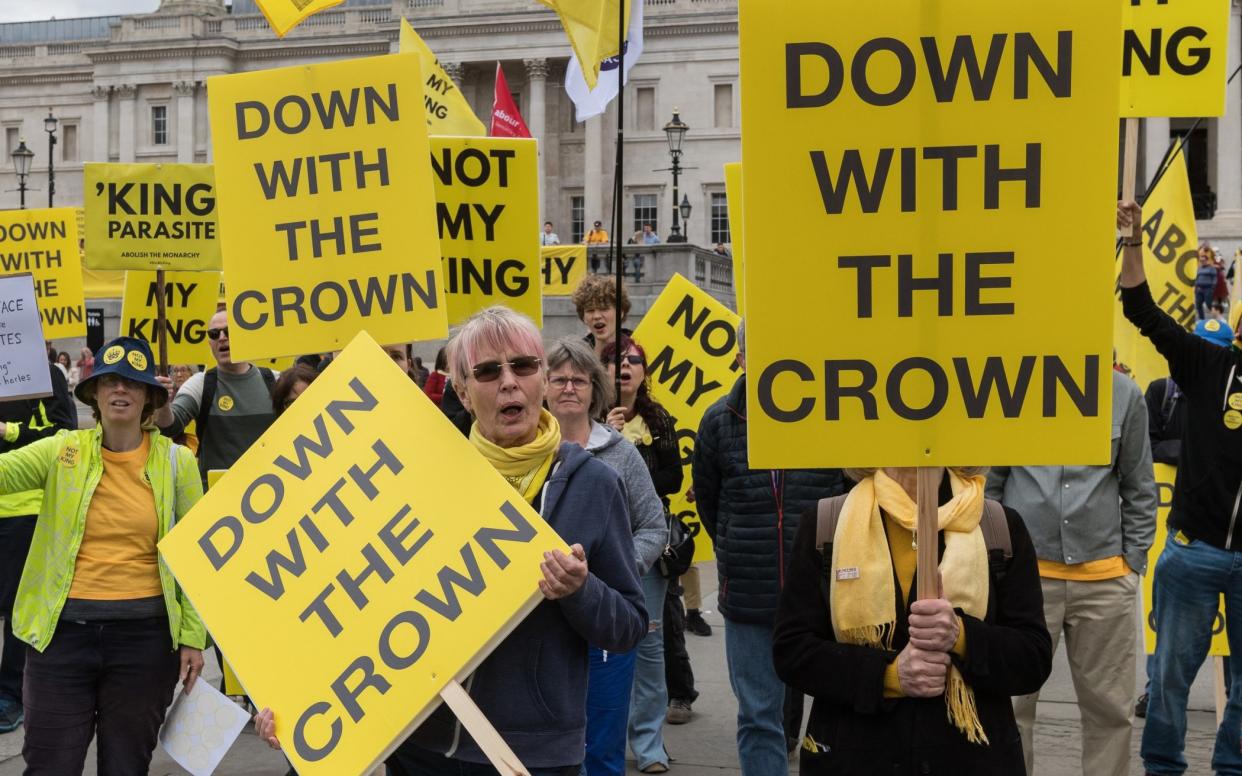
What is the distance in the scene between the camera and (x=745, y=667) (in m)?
5.36

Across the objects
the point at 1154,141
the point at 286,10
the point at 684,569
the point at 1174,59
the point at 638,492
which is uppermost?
the point at 1154,141

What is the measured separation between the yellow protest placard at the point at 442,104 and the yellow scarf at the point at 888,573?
8691mm

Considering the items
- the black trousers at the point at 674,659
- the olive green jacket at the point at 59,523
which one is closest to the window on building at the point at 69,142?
the black trousers at the point at 674,659

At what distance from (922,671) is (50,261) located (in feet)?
28.2

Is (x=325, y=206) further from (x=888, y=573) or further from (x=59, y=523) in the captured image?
(x=888, y=573)

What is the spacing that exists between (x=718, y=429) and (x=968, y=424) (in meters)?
2.61

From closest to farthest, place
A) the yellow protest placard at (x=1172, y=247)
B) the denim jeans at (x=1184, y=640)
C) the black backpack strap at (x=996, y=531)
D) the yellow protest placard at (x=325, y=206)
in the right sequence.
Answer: the black backpack strap at (x=996, y=531), the yellow protest placard at (x=325, y=206), the denim jeans at (x=1184, y=640), the yellow protest placard at (x=1172, y=247)

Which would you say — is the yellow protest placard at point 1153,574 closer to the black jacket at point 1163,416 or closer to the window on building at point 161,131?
the black jacket at point 1163,416

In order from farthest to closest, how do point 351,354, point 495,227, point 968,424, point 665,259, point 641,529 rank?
point 665,259, point 495,227, point 641,529, point 351,354, point 968,424

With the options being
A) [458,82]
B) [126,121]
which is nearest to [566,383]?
[458,82]

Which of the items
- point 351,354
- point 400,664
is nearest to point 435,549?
point 400,664

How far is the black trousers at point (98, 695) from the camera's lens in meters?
4.43

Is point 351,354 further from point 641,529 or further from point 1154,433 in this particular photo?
point 1154,433

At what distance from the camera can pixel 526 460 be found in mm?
3314
